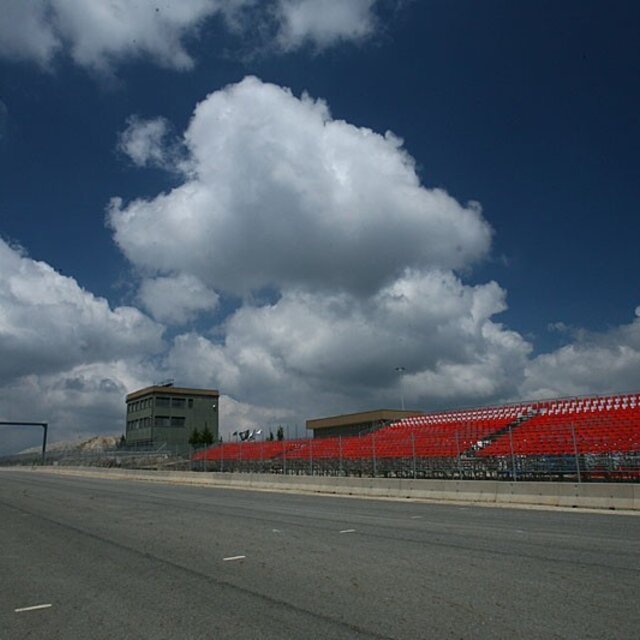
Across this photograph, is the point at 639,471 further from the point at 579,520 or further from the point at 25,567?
the point at 25,567

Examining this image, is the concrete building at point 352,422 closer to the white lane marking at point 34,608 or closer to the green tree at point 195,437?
the green tree at point 195,437

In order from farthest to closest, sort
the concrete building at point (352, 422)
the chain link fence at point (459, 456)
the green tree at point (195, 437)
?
1. the green tree at point (195, 437)
2. the concrete building at point (352, 422)
3. the chain link fence at point (459, 456)

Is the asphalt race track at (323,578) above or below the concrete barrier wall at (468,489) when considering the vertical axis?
below

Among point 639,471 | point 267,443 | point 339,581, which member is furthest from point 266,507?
point 267,443

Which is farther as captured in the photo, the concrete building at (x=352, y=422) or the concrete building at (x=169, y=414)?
the concrete building at (x=169, y=414)

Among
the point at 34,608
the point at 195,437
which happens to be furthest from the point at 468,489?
the point at 195,437

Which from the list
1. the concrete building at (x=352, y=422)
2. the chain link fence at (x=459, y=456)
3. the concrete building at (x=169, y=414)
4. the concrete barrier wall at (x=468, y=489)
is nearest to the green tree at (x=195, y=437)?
the concrete building at (x=169, y=414)

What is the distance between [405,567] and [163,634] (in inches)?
149

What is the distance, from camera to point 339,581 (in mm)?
7484

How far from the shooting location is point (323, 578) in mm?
7688

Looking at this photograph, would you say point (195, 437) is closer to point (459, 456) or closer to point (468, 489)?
point (459, 456)

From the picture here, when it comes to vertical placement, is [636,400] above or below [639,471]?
above

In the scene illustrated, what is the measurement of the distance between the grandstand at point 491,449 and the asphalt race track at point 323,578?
941 centimetres

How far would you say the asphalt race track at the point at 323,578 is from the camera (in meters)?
5.67
